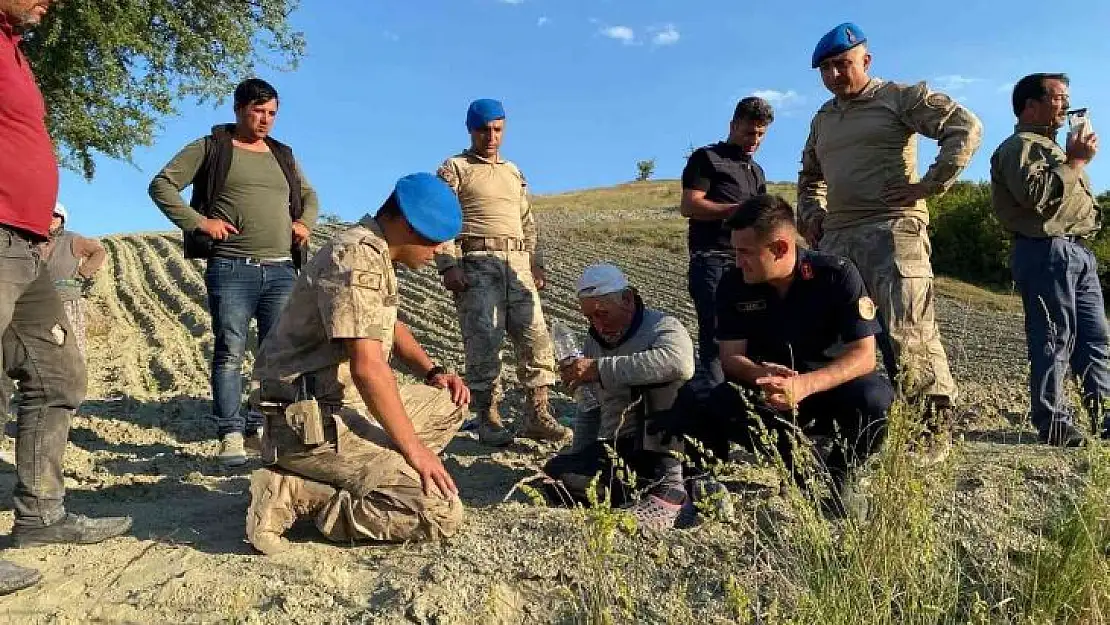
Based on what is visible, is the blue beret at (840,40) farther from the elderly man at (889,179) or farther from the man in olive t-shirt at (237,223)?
the man in olive t-shirt at (237,223)

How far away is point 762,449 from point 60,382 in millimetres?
2659

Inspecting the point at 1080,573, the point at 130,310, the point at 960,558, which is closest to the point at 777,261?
the point at 960,558

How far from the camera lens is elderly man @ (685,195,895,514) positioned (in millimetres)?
3166

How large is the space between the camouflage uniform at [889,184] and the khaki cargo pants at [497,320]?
164cm

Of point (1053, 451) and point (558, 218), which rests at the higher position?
point (558, 218)

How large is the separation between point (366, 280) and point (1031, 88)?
364 centimetres

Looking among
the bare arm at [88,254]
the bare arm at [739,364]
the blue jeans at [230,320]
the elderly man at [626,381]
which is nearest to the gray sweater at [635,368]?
the elderly man at [626,381]

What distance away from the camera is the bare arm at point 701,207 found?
188 inches

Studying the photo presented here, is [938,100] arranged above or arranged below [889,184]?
above

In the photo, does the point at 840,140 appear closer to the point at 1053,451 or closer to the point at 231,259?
the point at 1053,451

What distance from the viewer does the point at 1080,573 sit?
2.41 metres

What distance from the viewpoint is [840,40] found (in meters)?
4.18

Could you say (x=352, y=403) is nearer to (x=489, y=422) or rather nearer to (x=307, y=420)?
(x=307, y=420)

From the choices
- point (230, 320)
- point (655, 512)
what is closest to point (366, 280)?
point (655, 512)
